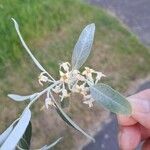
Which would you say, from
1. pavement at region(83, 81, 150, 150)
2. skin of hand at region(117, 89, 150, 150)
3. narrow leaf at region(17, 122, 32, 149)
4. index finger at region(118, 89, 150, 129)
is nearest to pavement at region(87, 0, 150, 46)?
pavement at region(83, 81, 150, 150)

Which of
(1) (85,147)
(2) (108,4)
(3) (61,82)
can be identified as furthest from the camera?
(2) (108,4)

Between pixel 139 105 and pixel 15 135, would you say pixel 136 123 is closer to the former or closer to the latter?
pixel 139 105

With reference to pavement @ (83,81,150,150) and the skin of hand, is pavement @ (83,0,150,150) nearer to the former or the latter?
pavement @ (83,81,150,150)

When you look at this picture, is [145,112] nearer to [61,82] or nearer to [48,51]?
[61,82]

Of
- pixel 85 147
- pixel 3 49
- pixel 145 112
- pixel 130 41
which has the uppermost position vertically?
pixel 145 112

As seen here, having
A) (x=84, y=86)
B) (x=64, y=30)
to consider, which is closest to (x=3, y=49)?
(x=64, y=30)
